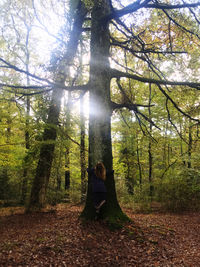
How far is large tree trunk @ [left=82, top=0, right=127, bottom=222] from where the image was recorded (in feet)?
18.2

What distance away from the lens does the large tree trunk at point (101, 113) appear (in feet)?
18.2

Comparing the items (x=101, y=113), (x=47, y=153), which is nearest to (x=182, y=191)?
(x=101, y=113)

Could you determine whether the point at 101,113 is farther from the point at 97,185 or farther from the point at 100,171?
the point at 97,185

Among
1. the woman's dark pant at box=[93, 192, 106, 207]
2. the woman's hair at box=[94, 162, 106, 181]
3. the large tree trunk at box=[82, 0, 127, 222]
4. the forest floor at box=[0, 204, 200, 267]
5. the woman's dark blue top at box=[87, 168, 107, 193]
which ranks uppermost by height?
the large tree trunk at box=[82, 0, 127, 222]

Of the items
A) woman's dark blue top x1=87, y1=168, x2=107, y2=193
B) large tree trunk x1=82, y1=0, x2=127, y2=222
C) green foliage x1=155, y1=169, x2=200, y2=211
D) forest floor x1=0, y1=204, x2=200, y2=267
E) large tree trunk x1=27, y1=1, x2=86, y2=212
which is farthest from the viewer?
green foliage x1=155, y1=169, x2=200, y2=211

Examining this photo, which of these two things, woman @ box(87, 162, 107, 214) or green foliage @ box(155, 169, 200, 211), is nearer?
woman @ box(87, 162, 107, 214)

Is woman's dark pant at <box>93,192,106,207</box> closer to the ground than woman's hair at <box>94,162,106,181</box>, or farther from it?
closer to the ground

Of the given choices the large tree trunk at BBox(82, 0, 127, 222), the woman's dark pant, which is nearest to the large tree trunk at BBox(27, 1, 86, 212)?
the large tree trunk at BBox(82, 0, 127, 222)

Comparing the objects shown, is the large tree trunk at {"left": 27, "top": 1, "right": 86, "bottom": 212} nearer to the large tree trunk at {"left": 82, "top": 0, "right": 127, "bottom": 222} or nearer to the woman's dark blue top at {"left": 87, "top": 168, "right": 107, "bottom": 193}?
the large tree trunk at {"left": 82, "top": 0, "right": 127, "bottom": 222}

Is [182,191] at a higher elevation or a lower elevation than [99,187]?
lower

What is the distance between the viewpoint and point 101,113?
19.3ft


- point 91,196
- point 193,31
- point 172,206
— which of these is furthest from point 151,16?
point 172,206

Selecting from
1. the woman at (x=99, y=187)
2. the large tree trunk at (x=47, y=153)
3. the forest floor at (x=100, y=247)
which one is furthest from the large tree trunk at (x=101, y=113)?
the large tree trunk at (x=47, y=153)

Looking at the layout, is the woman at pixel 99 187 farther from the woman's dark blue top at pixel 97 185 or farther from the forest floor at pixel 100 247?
the forest floor at pixel 100 247
